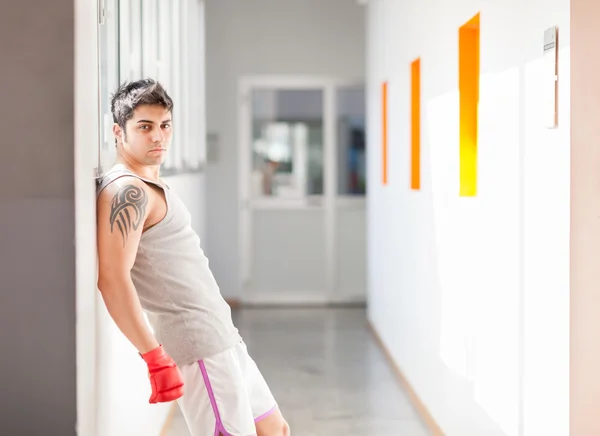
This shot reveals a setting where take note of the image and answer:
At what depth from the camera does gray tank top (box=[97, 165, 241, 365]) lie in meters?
2.33

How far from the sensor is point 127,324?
2.17 m

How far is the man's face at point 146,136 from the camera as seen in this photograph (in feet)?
7.86

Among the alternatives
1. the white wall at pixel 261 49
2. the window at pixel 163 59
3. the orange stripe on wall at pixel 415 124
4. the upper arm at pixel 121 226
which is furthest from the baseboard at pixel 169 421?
the white wall at pixel 261 49

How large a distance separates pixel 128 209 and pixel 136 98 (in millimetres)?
378

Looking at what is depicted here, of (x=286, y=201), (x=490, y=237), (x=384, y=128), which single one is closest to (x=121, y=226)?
(x=490, y=237)

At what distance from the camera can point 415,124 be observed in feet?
17.5

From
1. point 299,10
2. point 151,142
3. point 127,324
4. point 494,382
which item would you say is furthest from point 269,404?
point 299,10

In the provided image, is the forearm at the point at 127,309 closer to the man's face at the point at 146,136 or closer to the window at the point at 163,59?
the man's face at the point at 146,136

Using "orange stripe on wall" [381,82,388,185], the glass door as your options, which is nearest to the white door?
the glass door

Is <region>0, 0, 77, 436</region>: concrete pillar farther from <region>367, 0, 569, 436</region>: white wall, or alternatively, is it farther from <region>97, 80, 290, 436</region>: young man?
<region>367, 0, 569, 436</region>: white wall

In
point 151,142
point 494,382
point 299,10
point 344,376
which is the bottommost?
point 344,376

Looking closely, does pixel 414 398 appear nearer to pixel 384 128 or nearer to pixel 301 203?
pixel 384 128

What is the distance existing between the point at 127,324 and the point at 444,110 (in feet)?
8.12

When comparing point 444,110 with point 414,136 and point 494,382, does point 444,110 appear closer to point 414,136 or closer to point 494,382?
point 414,136
